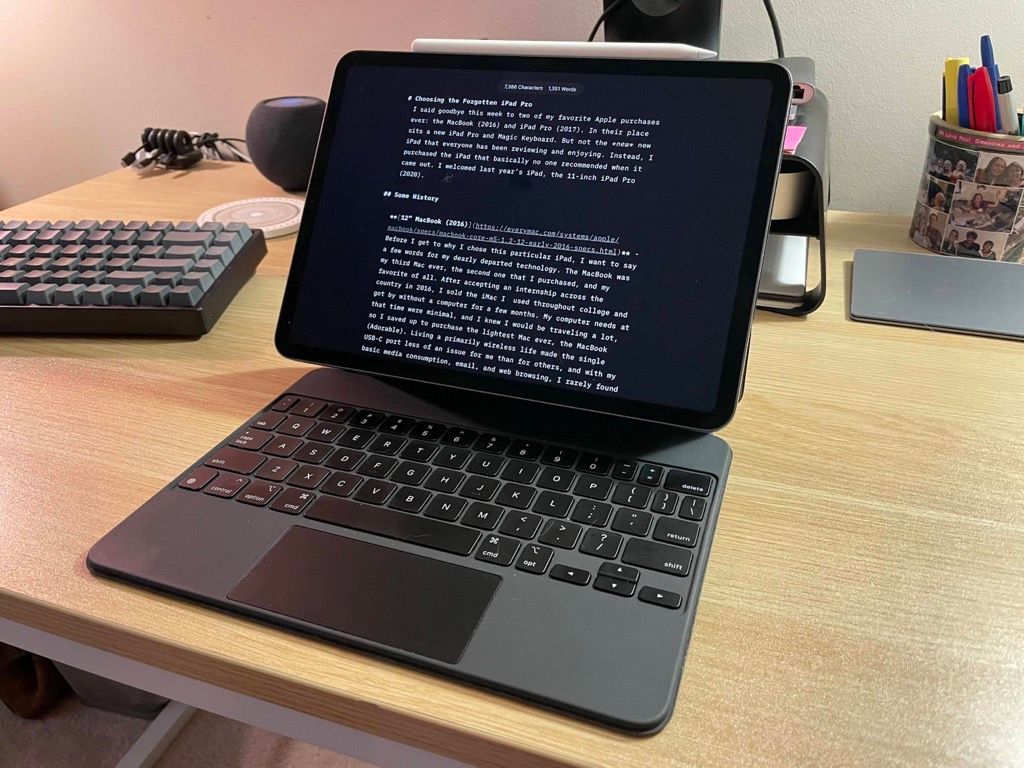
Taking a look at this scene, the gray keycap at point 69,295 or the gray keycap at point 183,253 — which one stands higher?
the gray keycap at point 183,253

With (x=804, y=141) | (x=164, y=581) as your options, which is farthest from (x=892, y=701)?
(x=804, y=141)

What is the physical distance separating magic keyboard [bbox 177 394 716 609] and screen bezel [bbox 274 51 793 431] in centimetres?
3

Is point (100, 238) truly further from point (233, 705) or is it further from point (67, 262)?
point (233, 705)

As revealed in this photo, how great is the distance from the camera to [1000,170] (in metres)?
0.60

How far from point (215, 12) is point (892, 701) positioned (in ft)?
3.47

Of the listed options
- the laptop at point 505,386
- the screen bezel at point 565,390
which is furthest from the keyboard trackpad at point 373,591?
the screen bezel at point 565,390

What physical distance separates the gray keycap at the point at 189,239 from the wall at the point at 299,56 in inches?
15.8

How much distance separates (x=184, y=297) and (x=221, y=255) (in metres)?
0.07

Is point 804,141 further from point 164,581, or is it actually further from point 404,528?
point 164,581

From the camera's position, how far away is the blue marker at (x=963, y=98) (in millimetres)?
610

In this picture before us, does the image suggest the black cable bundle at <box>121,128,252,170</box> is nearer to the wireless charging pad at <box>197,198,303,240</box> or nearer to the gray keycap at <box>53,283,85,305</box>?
the wireless charging pad at <box>197,198,303,240</box>

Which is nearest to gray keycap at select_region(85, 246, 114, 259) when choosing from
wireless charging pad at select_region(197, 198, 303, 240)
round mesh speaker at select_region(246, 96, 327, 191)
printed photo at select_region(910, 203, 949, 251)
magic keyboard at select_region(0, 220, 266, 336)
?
magic keyboard at select_region(0, 220, 266, 336)

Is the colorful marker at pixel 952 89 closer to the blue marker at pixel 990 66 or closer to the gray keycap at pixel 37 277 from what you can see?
the blue marker at pixel 990 66

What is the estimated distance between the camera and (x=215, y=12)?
3.21 ft
